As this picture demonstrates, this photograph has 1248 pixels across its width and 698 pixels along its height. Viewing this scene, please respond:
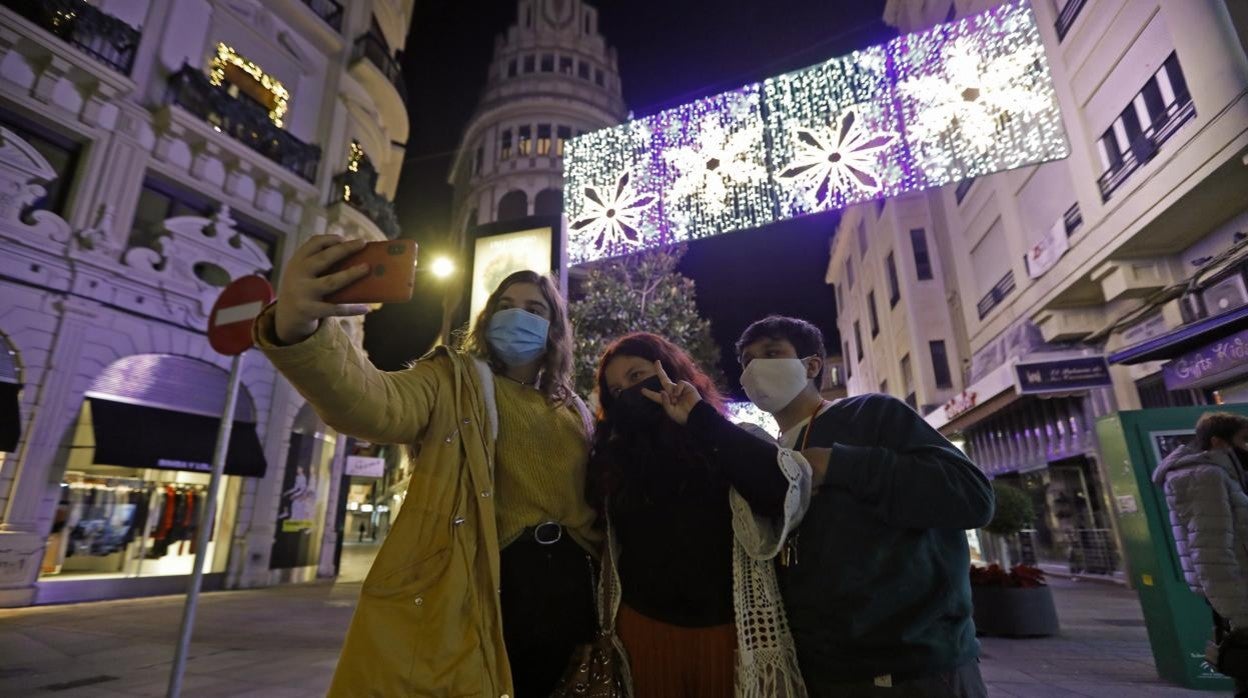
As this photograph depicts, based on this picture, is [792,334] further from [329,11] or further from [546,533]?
[329,11]

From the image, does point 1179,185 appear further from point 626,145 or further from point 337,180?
point 337,180

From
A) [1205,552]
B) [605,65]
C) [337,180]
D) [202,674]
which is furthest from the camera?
[605,65]

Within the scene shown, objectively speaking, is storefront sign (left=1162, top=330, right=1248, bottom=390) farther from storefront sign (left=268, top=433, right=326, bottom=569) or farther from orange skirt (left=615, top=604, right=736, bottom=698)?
storefront sign (left=268, top=433, right=326, bottom=569)

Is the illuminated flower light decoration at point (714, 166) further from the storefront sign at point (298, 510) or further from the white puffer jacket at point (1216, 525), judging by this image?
the storefront sign at point (298, 510)

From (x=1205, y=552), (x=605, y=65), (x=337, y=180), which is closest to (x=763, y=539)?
(x=1205, y=552)

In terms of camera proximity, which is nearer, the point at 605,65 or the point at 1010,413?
the point at 1010,413

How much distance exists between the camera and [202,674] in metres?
4.85

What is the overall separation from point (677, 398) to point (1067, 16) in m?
14.0

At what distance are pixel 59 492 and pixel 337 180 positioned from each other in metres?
8.80

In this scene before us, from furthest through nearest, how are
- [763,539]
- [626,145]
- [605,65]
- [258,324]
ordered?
[605,65], [626,145], [763,539], [258,324]

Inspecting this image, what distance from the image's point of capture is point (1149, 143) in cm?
895

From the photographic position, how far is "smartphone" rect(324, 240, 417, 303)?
4.34ft

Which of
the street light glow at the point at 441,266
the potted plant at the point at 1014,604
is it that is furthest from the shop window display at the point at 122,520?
the potted plant at the point at 1014,604

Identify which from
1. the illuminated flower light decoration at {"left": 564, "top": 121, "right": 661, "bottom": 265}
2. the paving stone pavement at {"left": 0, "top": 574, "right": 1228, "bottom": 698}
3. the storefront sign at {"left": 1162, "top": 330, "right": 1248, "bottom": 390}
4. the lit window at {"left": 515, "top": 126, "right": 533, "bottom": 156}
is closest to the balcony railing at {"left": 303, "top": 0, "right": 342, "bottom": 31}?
the illuminated flower light decoration at {"left": 564, "top": 121, "right": 661, "bottom": 265}
